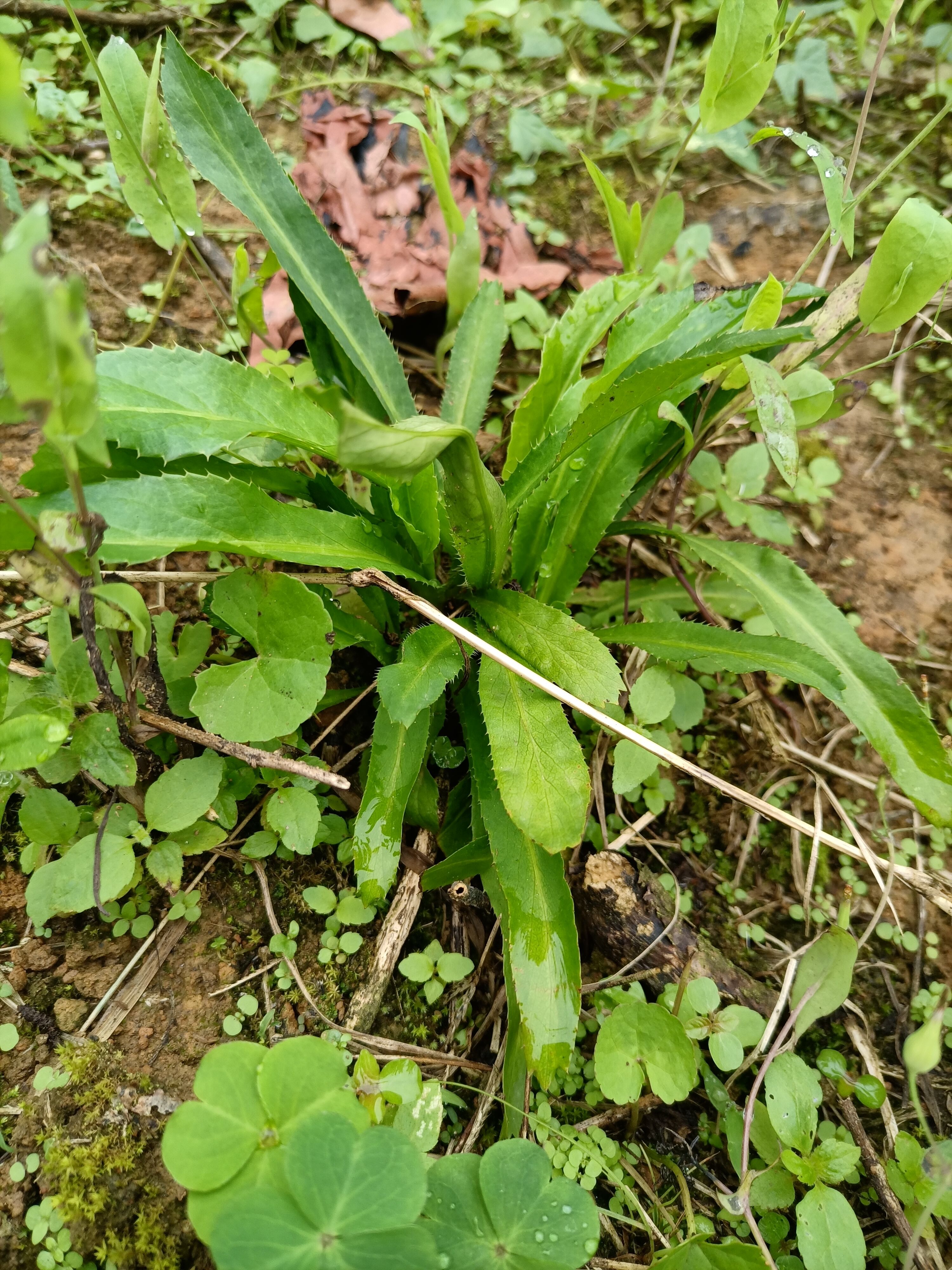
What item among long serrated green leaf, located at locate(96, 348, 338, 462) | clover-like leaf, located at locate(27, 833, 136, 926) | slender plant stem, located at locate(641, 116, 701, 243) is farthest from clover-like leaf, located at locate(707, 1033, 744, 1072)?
slender plant stem, located at locate(641, 116, 701, 243)

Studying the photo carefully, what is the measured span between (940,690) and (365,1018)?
4.81 feet

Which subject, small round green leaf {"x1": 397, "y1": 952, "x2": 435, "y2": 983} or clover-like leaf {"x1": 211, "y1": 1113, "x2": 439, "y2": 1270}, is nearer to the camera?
clover-like leaf {"x1": 211, "y1": 1113, "x2": 439, "y2": 1270}

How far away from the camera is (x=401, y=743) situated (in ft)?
4.20

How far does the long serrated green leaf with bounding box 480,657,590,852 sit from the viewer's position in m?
1.14

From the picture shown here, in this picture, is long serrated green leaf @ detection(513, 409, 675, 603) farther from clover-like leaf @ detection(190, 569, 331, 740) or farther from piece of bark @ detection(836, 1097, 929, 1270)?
piece of bark @ detection(836, 1097, 929, 1270)

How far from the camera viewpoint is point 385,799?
4.08ft

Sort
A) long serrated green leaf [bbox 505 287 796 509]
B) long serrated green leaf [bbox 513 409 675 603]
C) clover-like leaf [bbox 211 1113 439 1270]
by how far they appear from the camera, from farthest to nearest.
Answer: long serrated green leaf [bbox 513 409 675 603], long serrated green leaf [bbox 505 287 796 509], clover-like leaf [bbox 211 1113 439 1270]

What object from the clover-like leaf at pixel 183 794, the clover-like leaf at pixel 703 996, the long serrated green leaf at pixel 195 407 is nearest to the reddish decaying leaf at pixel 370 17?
the long serrated green leaf at pixel 195 407

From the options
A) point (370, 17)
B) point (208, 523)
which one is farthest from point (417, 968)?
point (370, 17)

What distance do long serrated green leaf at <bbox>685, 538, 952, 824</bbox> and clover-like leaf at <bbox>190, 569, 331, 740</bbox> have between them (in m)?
0.81

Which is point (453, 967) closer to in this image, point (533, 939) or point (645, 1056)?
point (533, 939)

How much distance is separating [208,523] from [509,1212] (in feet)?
3.40

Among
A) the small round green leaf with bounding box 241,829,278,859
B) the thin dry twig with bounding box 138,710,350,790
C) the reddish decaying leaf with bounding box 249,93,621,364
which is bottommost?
the small round green leaf with bounding box 241,829,278,859

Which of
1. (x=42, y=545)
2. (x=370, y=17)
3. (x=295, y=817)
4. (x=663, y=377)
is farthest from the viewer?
(x=370, y=17)
